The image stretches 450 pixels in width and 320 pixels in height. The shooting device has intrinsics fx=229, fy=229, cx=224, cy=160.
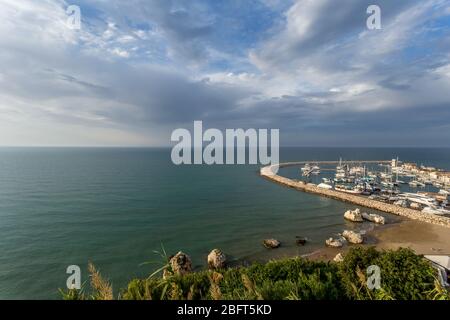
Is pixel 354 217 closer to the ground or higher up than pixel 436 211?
closer to the ground

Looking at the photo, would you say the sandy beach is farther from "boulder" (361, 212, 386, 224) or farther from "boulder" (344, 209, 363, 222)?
"boulder" (344, 209, 363, 222)

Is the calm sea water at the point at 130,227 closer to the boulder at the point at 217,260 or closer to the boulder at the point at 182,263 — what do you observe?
the boulder at the point at 217,260

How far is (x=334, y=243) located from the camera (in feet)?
90.1

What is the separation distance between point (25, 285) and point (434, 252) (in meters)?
41.2

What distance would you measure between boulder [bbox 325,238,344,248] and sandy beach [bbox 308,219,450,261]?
0.60m

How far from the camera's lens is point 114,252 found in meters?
25.9

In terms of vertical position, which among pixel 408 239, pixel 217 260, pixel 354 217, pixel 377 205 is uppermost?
pixel 377 205

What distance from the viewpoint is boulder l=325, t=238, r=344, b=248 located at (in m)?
27.3

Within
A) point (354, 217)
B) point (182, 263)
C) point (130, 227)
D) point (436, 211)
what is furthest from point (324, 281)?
point (436, 211)

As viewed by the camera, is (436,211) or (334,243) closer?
(334,243)

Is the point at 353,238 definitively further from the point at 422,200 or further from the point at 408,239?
the point at 422,200

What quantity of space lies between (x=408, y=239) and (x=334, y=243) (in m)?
10.6
